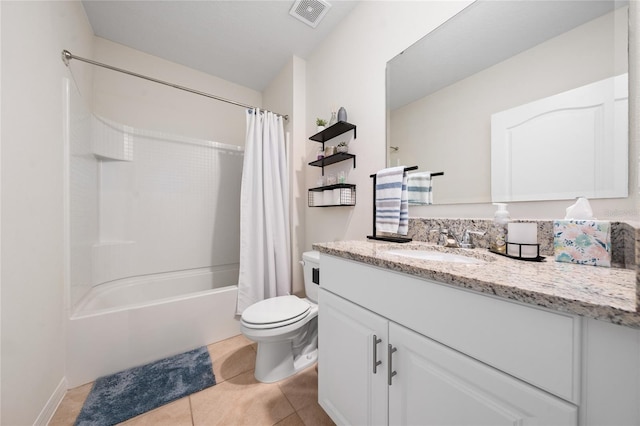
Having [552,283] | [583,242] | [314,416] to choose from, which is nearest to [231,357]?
[314,416]

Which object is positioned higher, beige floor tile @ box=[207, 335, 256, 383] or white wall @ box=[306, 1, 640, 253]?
white wall @ box=[306, 1, 640, 253]

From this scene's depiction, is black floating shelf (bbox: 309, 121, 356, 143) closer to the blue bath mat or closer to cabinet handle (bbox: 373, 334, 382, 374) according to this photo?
cabinet handle (bbox: 373, 334, 382, 374)

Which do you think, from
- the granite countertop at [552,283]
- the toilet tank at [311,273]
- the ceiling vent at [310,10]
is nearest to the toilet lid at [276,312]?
the toilet tank at [311,273]

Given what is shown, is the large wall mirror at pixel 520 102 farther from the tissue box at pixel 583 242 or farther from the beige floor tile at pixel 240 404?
the beige floor tile at pixel 240 404

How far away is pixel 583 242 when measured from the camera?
0.67m

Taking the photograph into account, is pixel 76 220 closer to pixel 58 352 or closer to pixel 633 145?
pixel 58 352

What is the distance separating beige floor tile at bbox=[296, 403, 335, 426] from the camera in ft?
3.48

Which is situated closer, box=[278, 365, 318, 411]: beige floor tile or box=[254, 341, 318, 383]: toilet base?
box=[278, 365, 318, 411]: beige floor tile

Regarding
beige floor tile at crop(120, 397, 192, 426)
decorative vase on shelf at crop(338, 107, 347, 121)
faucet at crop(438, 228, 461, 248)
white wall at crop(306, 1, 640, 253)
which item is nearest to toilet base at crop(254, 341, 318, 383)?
beige floor tile at crop(120, 397, 192, 426)

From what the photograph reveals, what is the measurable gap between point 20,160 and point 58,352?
101 centimetres

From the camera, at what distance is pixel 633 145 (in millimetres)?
664

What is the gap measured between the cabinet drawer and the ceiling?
6.38 feet

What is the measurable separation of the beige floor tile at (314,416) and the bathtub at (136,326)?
2.94 ft

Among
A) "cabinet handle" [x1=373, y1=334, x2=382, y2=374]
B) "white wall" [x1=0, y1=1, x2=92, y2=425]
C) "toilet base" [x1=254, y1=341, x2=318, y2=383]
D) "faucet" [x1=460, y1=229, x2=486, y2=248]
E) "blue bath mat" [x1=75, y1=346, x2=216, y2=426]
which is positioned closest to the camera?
"cabinet handle" [x1=373, y1=334, x2=382, y2=374]
